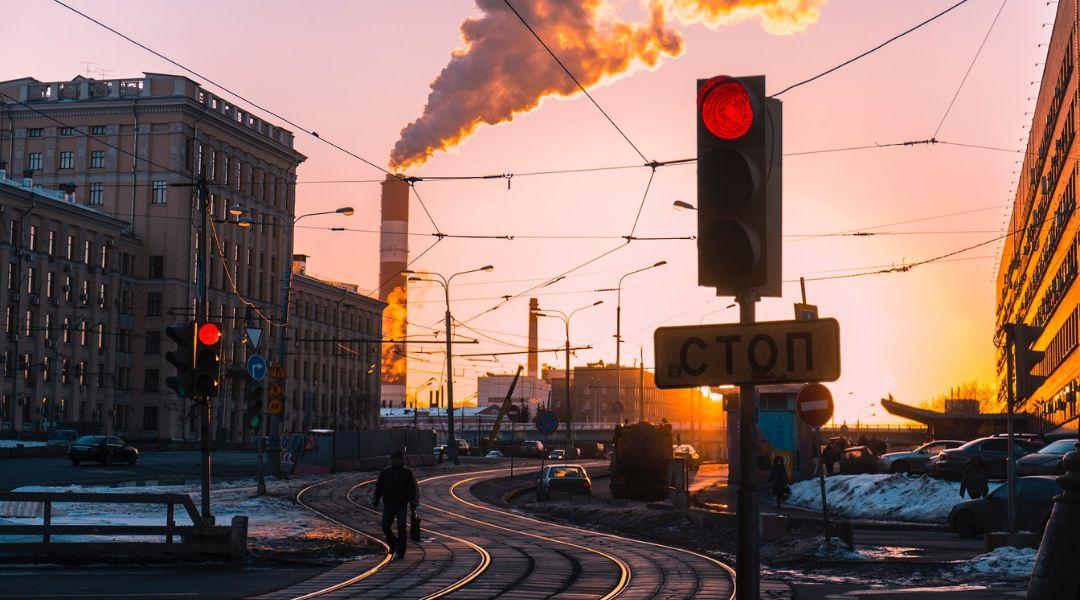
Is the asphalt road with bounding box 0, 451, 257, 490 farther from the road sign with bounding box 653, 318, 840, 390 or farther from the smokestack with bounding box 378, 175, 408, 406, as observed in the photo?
the smokestack with bounding box 378, 175, 408, 406

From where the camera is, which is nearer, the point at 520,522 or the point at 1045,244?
the point at 520,522

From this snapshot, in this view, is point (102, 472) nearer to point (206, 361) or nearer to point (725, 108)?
point (206, 361)

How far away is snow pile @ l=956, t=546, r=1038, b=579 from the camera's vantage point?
56.8ft

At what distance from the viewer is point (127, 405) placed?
94188 millimetres

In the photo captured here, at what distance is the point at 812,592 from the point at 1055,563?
7839mm

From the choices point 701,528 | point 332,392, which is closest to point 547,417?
point 701,528

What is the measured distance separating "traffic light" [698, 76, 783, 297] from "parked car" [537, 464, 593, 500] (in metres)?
33.7

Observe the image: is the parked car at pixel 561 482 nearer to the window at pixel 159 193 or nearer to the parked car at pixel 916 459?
the parked car at pixel 916 459

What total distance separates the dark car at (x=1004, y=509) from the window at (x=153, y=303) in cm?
8110

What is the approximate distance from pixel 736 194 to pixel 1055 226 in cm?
6249

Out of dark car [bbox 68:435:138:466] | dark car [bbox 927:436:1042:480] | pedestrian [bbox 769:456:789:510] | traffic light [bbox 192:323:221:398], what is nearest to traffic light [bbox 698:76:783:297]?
traffic light [bbox 192:323:221:398]

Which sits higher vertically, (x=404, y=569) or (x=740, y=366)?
(x=740, y=366)

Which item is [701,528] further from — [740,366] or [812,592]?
[740,366]

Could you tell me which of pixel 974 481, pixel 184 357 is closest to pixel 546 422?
pixel 974 481
